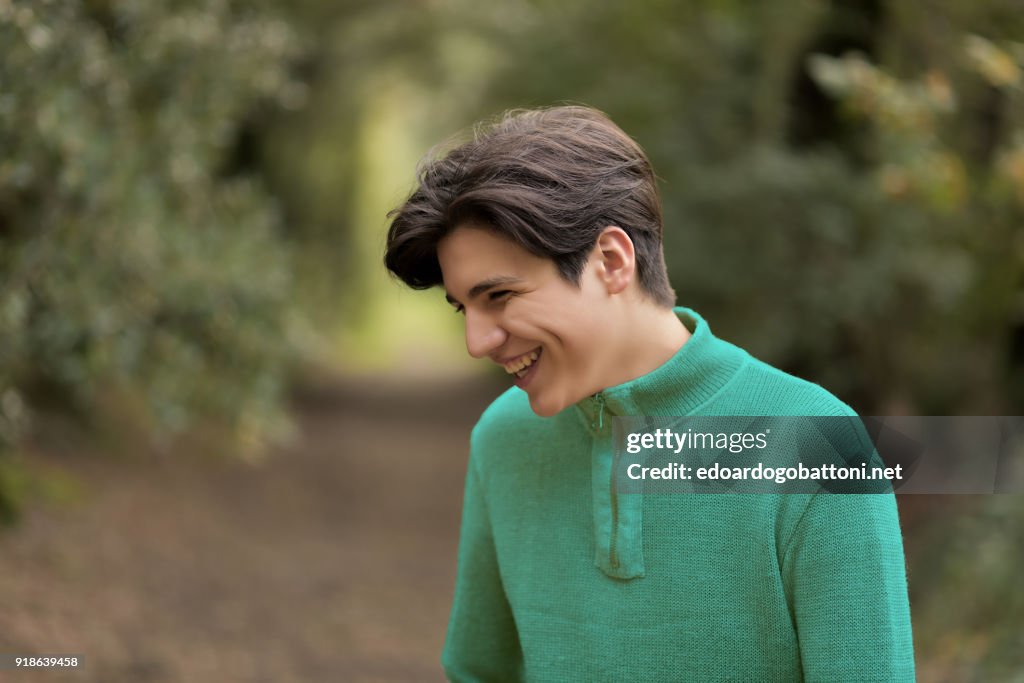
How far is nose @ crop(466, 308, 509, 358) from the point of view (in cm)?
163

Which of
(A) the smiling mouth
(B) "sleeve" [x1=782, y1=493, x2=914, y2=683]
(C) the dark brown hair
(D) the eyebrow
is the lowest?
(B) "sleeve" [x1=782, y1=493, x2=914, y2=683]

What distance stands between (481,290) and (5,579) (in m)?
4.65

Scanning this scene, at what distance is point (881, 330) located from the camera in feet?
22.6

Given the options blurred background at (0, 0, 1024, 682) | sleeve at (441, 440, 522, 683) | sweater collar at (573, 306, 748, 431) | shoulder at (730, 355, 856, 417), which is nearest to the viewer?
shoulder at (730, 355, 856, 417)

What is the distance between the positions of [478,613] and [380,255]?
83.1 inches

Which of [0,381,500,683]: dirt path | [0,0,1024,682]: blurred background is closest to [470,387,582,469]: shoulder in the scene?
[0,0,1024,682]: blurred background

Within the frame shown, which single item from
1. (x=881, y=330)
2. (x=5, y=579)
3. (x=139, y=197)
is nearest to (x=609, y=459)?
(x=139, y=197)

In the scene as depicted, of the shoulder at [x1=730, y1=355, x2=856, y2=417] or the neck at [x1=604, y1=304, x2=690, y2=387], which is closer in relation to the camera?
the shoulder at [x1=730, y1=355, x2=856, y2=417]

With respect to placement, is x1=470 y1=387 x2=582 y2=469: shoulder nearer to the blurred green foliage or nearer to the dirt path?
the blurred green foliage

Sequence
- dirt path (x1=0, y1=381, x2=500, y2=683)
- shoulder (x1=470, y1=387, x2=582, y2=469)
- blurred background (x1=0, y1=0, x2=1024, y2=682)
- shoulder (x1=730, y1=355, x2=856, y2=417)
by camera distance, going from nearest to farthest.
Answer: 1. shoulder (x1=730, y1=355, x2=856, y2=417)
2. shoulder (x1=470, y1=387, x2=582, y2=469)
3. blurred background (x1=0, y1=0, x2=1024, y2=682)
4. dirt path (x1=0, y1=381, x2=500, y2=683)

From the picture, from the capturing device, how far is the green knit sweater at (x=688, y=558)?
146 centimetres

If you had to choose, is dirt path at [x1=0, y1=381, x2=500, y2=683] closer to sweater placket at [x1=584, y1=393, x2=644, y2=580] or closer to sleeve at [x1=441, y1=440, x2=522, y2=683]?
sleeve at [x1=441, y1=440, x2=522, y2=683]

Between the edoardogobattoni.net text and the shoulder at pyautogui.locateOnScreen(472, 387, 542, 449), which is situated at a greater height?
the shoulder at pyautogui.locateOnScreen(472, 387, 542, 449)

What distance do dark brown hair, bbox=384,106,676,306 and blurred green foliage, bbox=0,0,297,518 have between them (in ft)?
8.20
